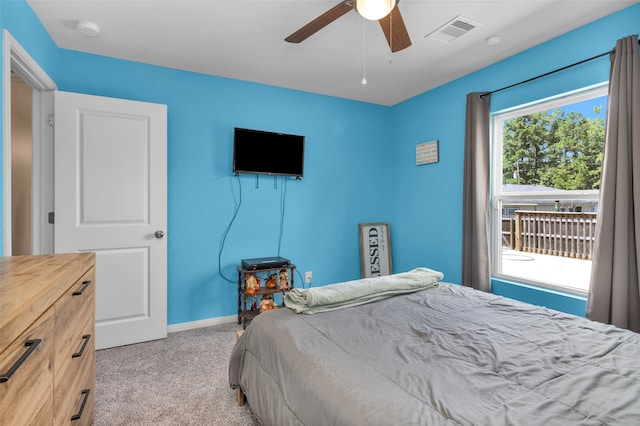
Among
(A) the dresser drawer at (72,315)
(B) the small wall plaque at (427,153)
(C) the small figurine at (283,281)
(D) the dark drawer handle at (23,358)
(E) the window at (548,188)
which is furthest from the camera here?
(B) the small wall plaque at (427,153)

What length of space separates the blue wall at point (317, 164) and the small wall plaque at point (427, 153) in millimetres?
73

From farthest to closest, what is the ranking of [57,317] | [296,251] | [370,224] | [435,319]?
[370,224] → [296,251] → [435,319] → [57,317]

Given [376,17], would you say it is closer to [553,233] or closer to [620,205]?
[620,205]

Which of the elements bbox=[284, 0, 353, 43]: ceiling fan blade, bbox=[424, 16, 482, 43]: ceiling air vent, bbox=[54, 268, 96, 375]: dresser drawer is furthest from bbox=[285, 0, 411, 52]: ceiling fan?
bbox=[54, 268, 96, 375]: dresser drawer

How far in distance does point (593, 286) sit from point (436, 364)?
1.73 meters

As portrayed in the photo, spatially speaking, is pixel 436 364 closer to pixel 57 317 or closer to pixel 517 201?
pixel 57 317

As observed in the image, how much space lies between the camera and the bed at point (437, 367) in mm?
965

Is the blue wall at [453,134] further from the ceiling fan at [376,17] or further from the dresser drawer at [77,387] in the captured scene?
the dresser drawer at [77,387]

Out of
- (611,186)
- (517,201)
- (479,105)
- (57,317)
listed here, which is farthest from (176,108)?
(611,186)

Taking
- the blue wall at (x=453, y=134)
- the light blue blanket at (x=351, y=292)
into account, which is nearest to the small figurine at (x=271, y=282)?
the light blue blanket at (x=351, y=292)

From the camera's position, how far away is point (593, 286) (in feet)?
7.25

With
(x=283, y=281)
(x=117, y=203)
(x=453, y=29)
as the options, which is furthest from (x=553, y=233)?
(x=117, y=203)

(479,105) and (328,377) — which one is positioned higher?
(479,105)

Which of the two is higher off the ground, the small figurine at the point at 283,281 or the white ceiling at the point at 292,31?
the white ceiling at the point at 292,31
